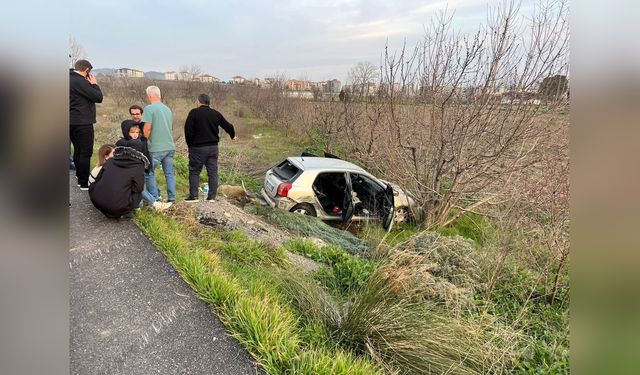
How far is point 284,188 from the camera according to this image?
317 inches

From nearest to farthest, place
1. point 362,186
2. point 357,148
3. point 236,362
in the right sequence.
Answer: point 236,362 < point 362,186 < point 357,148

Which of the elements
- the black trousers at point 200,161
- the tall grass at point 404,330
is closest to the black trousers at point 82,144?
the black trousers at point 200,161

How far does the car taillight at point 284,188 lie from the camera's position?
805 cm

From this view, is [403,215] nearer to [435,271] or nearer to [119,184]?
[435,271]

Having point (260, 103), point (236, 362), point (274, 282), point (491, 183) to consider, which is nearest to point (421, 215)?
point (491, 183)

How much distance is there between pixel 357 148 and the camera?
13719mm

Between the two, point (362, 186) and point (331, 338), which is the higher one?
point (362, 186)

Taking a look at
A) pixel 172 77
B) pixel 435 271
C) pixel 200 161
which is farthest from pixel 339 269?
pixel 172 77

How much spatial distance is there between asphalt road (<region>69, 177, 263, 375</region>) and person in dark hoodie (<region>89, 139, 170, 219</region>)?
0.63m

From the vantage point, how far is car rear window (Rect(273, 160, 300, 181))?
27.5 ft

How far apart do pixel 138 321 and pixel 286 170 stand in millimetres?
5909
